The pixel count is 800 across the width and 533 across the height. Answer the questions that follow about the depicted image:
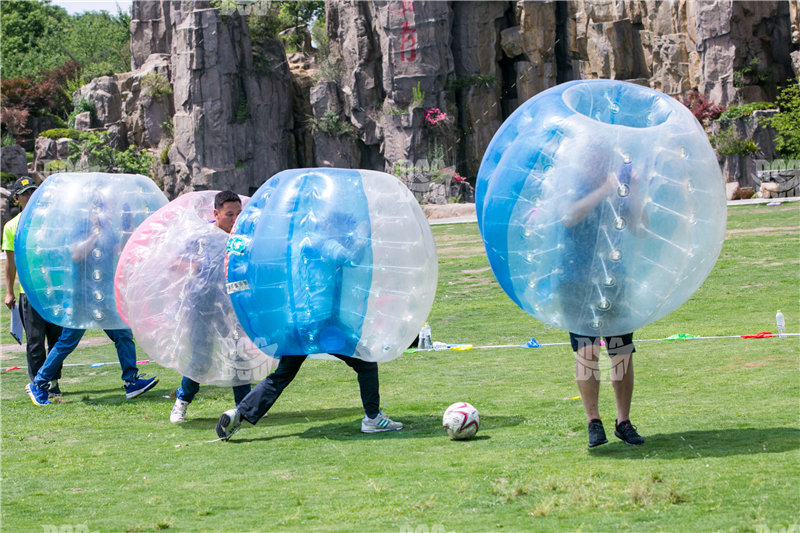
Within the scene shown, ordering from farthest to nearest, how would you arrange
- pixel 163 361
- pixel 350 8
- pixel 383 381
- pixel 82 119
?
pixel 82 119 < pixel 350 8 < pixel 383 381 < pixel 163 361

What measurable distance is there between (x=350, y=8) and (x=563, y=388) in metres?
29.7

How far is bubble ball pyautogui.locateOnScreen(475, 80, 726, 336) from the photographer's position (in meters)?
5.03

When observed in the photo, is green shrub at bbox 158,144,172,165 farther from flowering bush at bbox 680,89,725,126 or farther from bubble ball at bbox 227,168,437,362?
bubble ball at bbox 227,168,437,362

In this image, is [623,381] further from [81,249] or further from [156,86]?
[156,86]

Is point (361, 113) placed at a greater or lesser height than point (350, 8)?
lesser

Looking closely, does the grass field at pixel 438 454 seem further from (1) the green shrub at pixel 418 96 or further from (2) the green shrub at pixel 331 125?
(2) the green shrub at pixel 331 125

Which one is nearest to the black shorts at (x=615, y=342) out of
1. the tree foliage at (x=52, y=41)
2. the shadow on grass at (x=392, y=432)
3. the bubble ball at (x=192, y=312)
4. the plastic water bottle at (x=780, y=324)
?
the shadow on grass at (x=392, y=432)

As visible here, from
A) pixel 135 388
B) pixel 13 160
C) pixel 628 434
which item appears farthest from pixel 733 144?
pixel 13 160

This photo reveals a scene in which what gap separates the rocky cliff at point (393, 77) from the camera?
33500mm

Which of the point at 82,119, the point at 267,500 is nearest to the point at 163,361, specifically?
the point at 267,500

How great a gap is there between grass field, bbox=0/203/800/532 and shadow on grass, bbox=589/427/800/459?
13 mm

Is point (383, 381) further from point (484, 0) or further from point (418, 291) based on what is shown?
point (484, 0)

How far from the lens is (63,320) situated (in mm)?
8109

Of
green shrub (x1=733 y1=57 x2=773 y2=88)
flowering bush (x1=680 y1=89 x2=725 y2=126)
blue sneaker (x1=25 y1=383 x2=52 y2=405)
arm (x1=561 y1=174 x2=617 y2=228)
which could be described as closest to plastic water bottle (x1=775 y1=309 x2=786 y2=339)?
arm (x1=561 y1=174 x2=617 y2=228)
